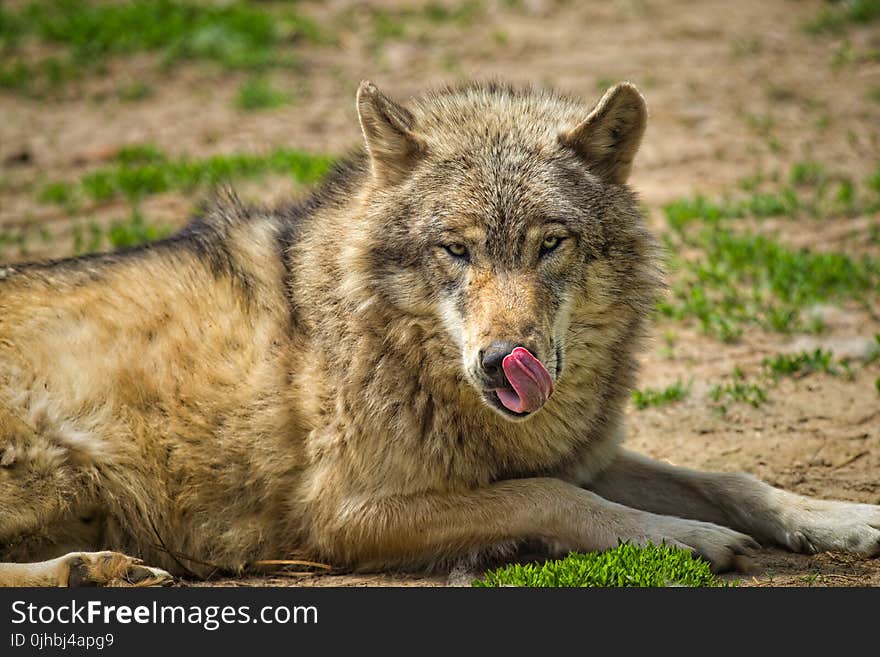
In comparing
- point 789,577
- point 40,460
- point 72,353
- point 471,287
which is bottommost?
point 789,577

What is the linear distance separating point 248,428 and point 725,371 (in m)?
3.40

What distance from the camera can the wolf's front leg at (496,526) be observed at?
4898 millimetres

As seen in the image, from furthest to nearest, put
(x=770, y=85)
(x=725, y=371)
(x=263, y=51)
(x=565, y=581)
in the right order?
(x=263, y=51), (x=770, y=85), (x=725, y=371), (x=565, y=581)

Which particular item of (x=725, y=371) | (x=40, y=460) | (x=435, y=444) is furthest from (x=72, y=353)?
(x=725, y=371)

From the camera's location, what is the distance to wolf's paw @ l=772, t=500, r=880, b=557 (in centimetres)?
500

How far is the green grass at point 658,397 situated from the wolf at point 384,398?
4.68 feet

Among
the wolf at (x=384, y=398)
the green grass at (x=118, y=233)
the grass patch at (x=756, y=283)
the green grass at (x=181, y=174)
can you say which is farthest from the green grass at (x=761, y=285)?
the green grass at (x=118, y=233)

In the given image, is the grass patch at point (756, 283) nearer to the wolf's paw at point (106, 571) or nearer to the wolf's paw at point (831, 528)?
the wolf's paw at point (831, 528)

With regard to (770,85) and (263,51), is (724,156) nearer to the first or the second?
(770,85)

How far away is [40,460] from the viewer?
497cm

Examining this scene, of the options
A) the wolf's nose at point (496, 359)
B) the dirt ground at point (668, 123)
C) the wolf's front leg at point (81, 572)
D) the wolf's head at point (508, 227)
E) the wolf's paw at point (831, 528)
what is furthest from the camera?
the dirt ground at point (668, 123)

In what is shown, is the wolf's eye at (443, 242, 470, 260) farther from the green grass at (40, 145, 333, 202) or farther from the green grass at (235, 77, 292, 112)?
the green grass at (235, 77, 292, 112)

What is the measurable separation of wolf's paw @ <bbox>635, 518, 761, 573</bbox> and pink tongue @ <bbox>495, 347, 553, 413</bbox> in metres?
0.90

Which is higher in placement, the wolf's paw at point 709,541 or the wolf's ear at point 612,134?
the wolf's ear at point 612,134
